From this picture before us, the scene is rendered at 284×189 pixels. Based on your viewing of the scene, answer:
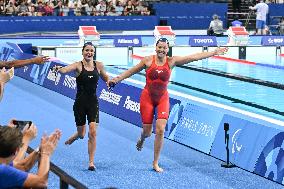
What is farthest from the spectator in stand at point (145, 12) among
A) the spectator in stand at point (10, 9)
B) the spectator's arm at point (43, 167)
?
the spectator's arm at point (43, 167)

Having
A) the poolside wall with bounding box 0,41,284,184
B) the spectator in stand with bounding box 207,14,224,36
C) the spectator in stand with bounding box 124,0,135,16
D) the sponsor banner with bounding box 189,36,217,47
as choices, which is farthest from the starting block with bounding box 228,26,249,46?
the poolside wall with bounding box 0,41,284,184

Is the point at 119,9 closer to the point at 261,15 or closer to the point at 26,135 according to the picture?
the point at 261,15

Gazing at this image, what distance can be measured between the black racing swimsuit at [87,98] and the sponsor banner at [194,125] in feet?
5.97

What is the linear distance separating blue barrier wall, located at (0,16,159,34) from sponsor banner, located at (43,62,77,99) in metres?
19.9

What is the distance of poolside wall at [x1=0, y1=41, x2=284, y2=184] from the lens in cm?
889

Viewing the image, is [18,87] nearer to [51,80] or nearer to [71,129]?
[51,80]

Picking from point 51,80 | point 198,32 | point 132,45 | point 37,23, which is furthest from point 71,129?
point 198,32

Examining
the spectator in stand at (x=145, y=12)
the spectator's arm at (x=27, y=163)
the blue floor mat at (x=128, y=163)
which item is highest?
the spectator's arm at (x=27, y=163)

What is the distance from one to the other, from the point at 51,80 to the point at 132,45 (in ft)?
33.1

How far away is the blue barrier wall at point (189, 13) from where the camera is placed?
42250 millimetres

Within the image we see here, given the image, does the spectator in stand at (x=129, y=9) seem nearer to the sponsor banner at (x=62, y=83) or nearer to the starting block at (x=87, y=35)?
the starting block at (x=87, y=35)

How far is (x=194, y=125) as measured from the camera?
10.9 metres

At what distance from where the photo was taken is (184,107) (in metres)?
11.4

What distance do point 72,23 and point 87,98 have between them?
30303 millimetres
